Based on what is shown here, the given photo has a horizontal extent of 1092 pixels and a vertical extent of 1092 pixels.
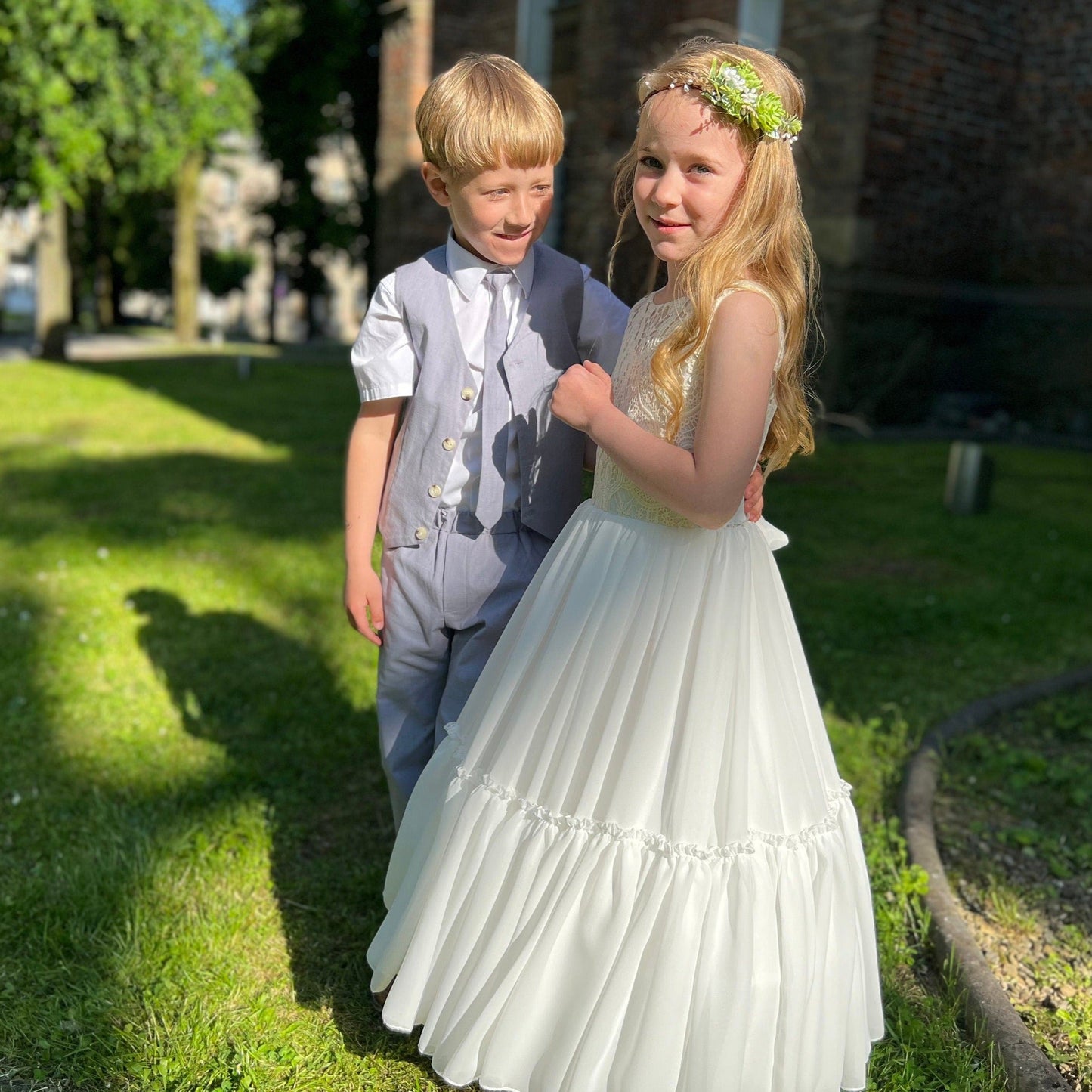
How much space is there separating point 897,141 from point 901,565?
528cm

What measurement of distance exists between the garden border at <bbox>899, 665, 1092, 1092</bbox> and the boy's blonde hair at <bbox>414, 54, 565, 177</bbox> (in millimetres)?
2042

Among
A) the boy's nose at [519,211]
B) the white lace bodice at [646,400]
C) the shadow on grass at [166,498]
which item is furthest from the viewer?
the shadow on grass at [166,498]

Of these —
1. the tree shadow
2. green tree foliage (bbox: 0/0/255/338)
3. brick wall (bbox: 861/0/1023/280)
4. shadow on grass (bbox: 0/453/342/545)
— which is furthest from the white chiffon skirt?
green tree foliage (bbox: 0/0/255/338)

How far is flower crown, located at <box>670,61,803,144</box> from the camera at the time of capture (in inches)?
72.6

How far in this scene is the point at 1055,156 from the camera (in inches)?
430

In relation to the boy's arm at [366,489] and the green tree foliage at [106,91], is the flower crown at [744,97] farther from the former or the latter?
the green tree foliage at [106,91]

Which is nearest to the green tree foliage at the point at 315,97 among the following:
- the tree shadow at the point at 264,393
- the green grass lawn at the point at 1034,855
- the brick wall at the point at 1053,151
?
the tree shadow at the point at 264,393

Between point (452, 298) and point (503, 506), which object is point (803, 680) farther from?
point (452, 298)

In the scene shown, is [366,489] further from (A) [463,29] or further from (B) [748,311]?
(A) [463,29]

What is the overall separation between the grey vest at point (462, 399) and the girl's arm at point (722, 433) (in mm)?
431

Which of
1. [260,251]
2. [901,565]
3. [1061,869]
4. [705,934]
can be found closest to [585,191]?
[901,565]

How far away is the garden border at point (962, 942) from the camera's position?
2266 mm

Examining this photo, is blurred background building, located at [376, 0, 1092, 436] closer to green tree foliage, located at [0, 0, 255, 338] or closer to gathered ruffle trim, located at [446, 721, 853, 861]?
green tree foliage, located at [0, 0, 255, 338]

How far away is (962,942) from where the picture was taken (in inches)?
106
